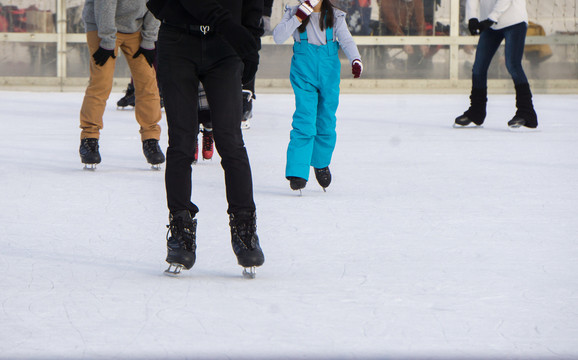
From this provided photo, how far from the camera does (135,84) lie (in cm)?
694

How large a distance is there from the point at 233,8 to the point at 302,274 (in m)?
0.97

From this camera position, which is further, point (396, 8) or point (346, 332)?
point (396, 8)

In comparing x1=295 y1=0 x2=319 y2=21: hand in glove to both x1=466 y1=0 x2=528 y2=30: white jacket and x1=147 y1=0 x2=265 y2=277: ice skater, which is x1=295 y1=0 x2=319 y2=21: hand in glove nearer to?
x1=147 y1=0 x2=265 y2=277: ice skater

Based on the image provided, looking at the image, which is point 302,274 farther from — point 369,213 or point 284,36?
point 284,36

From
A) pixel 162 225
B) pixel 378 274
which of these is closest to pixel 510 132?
pixel 162 225

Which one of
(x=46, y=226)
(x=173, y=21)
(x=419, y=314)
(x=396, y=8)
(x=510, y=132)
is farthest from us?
(x=396, y=8)

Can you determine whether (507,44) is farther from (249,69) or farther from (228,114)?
(228,114)

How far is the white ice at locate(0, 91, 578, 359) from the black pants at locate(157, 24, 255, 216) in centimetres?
32

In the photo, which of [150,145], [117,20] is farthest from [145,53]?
[150,145]

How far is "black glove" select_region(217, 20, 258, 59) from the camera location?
12.1 feet

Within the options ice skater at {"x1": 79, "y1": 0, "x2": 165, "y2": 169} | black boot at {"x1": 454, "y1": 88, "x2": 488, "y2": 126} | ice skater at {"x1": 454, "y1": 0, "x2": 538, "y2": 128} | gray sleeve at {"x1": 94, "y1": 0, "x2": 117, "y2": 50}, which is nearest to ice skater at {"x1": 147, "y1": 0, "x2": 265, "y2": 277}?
gray sleeve at {"x1": 94, "y1": 0, "x2": 117, "y2": 50}

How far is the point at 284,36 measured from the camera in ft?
19.2

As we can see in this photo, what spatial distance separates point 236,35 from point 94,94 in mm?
3391

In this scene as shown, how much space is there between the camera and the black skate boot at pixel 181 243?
12.6 feet
